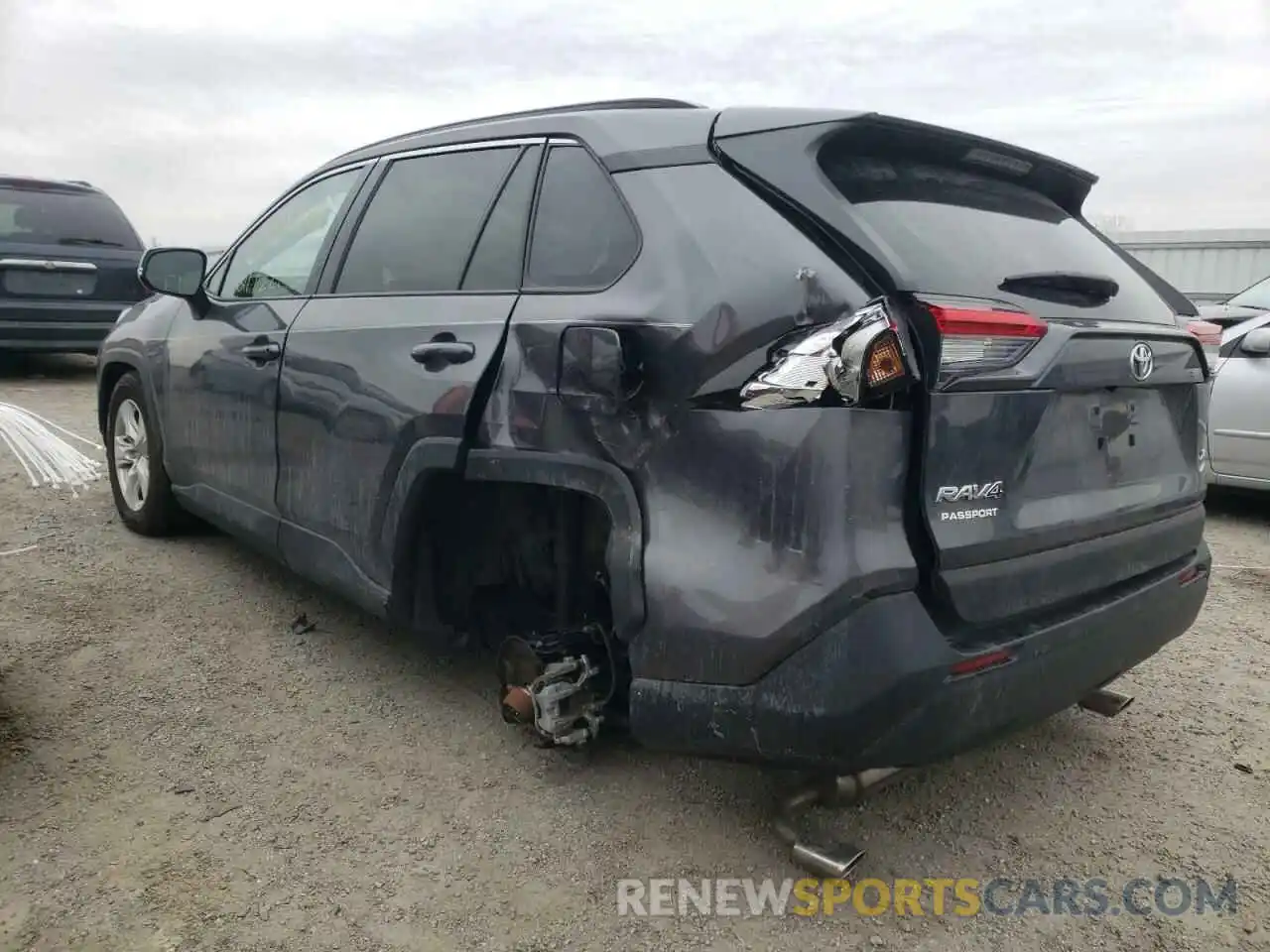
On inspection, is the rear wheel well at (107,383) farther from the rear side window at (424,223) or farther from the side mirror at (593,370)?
the side mirror at (593,370)

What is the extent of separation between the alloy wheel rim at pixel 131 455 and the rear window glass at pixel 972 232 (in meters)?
3.73

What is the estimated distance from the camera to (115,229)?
30.7ft

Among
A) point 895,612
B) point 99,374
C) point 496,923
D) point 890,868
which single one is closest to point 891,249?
point 895,612

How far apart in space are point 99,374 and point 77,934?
146 inches

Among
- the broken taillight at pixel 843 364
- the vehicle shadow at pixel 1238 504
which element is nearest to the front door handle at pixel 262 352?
the broken taillight at pixel 843 364

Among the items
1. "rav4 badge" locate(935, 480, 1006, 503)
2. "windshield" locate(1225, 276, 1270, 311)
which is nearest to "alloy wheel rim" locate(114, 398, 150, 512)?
"rav4 badge" locate(935, 480, 1006, 503)

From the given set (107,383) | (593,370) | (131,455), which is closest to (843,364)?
(593,370)

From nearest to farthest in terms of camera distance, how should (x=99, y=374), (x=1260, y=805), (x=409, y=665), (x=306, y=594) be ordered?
(x=1260, y=805), (x=409, y=665), (x=306, y=594), (x=99, y=374)

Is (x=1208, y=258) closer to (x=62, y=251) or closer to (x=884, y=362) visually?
(x=884, y=362)

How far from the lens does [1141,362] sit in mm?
2402

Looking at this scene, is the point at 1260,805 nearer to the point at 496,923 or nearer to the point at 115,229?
the point at 496,923

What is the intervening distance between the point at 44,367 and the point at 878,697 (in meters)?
11.7

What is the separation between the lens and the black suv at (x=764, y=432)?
1.99m

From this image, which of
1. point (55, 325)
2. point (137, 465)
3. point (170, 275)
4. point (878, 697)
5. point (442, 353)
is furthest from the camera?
point (55, 325)
